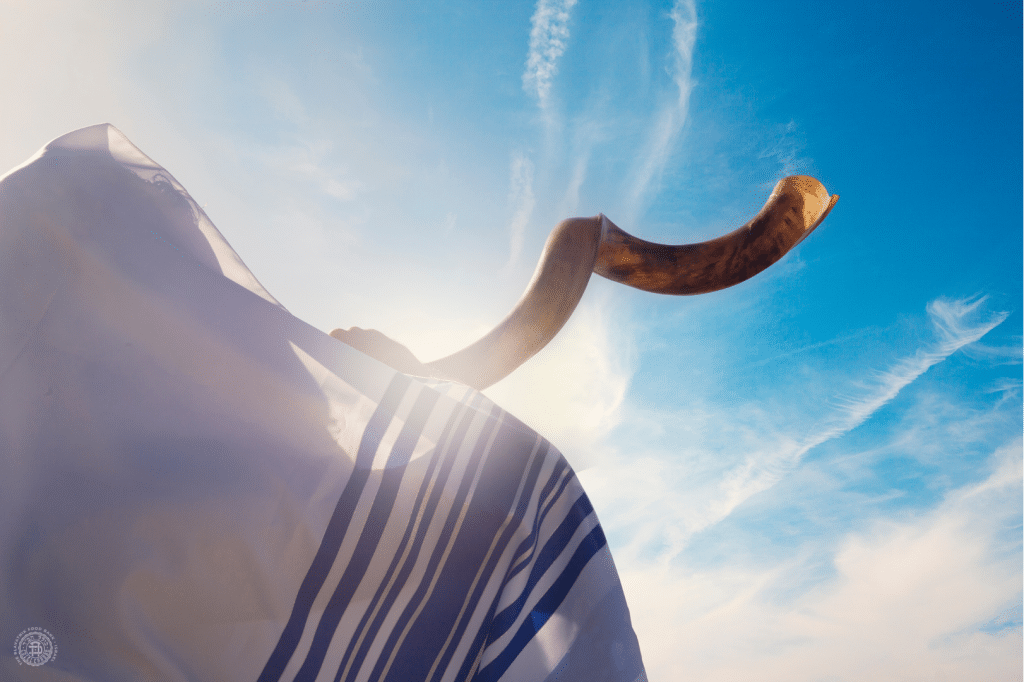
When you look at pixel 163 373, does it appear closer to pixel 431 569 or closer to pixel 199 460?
pixel 199 460

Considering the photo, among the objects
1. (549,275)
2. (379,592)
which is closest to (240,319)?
(379,592)

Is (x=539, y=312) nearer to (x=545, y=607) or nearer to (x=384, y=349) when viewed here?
(x=384, y=349)

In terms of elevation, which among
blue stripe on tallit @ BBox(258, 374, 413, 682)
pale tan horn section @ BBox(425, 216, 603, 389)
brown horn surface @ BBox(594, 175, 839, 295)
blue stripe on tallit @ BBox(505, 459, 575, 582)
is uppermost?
brown horn surface @ BBox(594, 175, 839, 295)

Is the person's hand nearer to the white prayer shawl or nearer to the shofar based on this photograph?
the shofar

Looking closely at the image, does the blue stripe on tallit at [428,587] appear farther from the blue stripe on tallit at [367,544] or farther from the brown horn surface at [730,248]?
the brown horn surface at [730,248]

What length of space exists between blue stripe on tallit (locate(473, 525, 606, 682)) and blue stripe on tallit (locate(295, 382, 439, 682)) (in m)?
0.17

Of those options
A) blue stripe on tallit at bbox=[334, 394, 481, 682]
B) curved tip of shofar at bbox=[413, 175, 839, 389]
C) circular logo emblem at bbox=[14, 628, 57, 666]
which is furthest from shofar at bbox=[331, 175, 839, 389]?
circular logo emblem at bbox=[14, 628, 57, 666]

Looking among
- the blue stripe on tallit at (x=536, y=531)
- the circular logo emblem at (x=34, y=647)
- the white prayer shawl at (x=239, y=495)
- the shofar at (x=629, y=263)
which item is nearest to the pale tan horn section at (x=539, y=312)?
the shofar at (x=629, y=263)

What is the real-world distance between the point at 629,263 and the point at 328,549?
868 millimetres

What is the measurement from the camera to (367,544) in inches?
22.7

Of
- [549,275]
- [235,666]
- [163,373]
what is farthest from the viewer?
[549,275]

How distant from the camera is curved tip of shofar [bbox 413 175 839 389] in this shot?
1037 mm

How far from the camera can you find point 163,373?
0.63m

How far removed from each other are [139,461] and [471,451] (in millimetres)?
360
